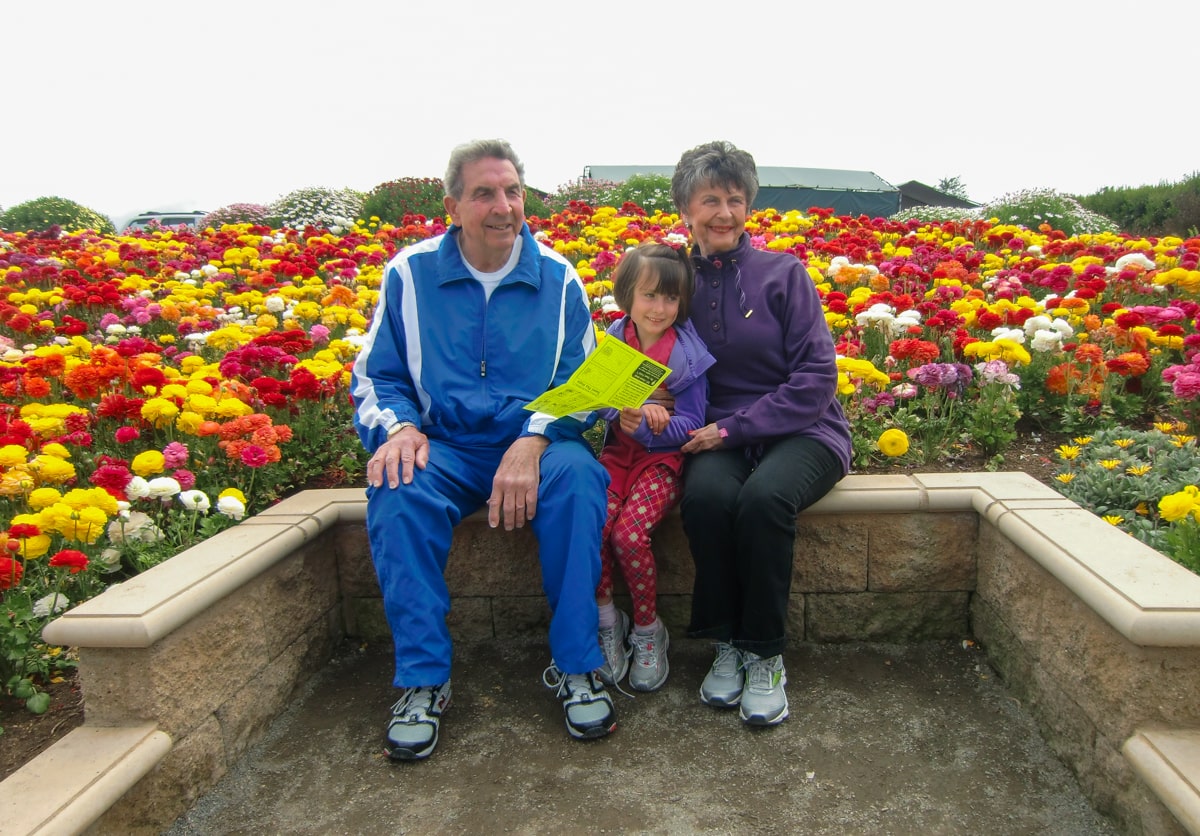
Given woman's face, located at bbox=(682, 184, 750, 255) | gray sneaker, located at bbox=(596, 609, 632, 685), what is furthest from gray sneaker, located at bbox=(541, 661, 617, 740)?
woman's face, located at bbox=(682, 184, 750, 255)

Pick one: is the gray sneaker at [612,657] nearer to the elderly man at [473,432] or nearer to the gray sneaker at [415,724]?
the elderly man at [473,432]

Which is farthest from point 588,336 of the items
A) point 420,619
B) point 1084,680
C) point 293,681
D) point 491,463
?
point 1084,680

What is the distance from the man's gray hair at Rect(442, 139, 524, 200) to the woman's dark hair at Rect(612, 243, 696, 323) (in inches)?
19.3

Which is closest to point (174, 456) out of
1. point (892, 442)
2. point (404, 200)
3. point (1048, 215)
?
point (892, 442)

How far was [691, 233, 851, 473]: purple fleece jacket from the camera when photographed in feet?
7.98

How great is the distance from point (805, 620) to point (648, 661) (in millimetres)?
578

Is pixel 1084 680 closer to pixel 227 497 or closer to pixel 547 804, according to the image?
pixel 547 804

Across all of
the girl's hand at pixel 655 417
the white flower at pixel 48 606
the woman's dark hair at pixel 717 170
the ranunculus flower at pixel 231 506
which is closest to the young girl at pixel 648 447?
the girl's hand at pixel 655 417

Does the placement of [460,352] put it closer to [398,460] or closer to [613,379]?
[398,460]

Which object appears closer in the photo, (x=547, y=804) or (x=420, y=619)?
(x=547, y=804)

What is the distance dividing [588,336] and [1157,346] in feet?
9.01

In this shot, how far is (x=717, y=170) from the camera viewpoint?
253 centimetres

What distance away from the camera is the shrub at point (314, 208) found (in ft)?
34.2

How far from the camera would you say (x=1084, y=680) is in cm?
200
